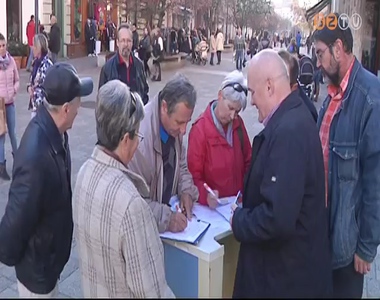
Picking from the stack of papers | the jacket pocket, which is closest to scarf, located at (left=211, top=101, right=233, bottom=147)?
the stack of papers

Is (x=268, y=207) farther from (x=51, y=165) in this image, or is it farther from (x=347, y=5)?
(x=347, y=5)

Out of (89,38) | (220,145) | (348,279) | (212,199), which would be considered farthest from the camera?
(89,38)

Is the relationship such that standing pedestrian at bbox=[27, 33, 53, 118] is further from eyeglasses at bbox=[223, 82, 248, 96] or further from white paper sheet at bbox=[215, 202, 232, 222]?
white paper sheet at bbox=[215, 202, 232, 222]

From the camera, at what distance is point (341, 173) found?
264cm

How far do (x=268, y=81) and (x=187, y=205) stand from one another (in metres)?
1.11

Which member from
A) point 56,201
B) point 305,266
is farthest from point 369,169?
point 56,201

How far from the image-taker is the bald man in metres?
2.14

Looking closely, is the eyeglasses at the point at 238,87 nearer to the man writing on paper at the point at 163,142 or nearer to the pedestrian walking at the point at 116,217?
the man writing on paper at the point at 163,142

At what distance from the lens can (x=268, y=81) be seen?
2316 millimetres

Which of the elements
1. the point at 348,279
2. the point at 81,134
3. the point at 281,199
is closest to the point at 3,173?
the point at 81,134

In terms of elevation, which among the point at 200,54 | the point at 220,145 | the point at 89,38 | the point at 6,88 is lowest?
the point at 220,145

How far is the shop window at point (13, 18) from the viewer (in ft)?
67.1

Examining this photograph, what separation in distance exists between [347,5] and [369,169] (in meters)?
9.26

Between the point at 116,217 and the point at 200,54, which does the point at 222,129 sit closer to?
the point at 116,217
